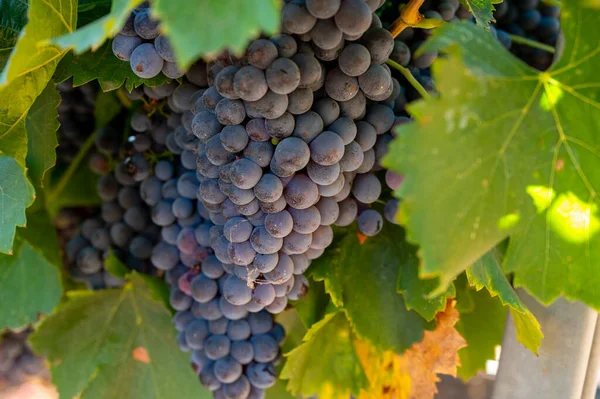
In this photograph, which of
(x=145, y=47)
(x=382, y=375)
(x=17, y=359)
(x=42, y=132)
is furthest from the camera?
(x=17, y=359)

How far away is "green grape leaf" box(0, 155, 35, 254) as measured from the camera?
24.3 inches

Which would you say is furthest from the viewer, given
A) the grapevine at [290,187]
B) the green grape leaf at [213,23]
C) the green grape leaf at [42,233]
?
the green grape leaf at [42,233]

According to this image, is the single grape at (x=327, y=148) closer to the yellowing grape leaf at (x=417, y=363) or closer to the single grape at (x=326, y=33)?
the single grape at (x=326, y=33)

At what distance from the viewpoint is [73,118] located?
93cm

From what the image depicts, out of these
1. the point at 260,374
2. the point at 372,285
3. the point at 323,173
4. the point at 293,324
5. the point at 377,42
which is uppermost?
the point at 377,42

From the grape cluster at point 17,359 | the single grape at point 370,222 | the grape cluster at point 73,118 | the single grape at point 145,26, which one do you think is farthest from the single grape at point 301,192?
the grape cluster at point 17,359

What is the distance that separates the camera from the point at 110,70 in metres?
0.67

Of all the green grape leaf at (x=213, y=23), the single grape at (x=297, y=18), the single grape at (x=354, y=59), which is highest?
the green grape leaf at (x=213, y=23)

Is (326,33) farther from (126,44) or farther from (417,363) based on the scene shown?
(417,363)

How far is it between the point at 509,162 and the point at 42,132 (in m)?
0.54

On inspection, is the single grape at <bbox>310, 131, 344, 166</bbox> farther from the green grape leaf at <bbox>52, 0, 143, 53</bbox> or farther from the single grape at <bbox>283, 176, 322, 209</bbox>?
the green grape leaf at <bbox>52, 0, 143, 53</bbox>

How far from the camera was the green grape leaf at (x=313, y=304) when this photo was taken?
2.58ft

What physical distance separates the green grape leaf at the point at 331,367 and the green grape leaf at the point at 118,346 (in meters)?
0.16

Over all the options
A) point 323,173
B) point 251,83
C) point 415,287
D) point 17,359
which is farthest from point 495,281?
point 17,359
